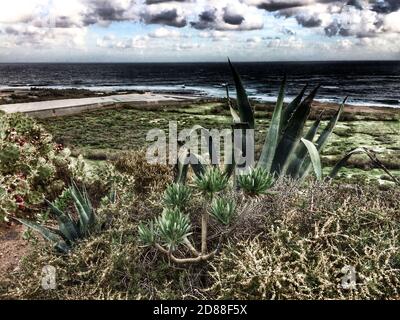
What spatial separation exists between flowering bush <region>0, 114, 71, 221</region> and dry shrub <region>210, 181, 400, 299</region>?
202cm

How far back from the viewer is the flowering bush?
3738 mm

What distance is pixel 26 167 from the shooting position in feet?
13.2

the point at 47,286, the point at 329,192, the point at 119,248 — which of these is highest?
the point at 329,192

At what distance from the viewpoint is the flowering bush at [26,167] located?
374 cm

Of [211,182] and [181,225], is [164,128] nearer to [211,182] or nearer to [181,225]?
[211,182]

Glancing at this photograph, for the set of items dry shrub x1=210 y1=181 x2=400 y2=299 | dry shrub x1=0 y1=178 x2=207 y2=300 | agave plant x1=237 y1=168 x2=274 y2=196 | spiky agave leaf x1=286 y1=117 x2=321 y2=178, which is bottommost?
dry shrub x1=0 y1=178 x2=207 y2=300

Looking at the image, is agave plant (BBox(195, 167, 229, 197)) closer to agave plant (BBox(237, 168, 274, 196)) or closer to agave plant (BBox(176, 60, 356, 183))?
agave plant (BBox(237, 168, 274, 196))

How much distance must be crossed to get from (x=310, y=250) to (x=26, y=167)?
109 inches

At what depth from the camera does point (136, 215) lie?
2.51 m

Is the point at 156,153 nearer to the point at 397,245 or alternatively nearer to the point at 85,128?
the point at 85,128

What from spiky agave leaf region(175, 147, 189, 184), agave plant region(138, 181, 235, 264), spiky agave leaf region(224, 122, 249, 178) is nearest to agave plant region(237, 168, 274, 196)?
agave plant region(138, 181, 235, 264)

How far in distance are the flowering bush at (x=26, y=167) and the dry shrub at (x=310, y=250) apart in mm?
2022

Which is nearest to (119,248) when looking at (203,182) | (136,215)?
(136,215)
